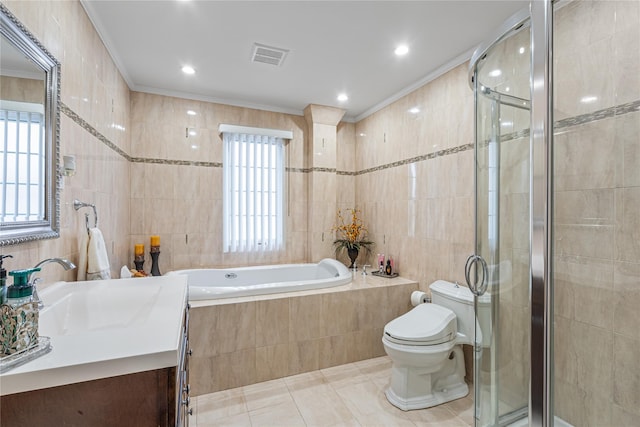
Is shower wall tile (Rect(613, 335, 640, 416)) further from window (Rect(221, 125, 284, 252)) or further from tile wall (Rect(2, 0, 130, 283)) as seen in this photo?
window (Rect(221, 125, 284, 252))

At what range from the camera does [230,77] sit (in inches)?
117

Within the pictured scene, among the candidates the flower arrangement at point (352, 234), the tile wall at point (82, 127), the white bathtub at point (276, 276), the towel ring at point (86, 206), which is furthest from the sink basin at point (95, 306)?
the flower arrangement at point (352, 234)

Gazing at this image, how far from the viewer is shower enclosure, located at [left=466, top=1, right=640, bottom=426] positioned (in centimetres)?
111

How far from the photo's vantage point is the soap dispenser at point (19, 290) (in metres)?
0.70

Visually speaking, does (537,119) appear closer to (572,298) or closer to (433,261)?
(572,298)

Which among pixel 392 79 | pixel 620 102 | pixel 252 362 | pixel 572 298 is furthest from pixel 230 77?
pixel 572 298

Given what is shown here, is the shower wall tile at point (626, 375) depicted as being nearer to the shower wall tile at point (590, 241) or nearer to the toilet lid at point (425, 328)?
the shower wall tile at point (590, 241)

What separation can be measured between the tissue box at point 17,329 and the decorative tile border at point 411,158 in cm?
130

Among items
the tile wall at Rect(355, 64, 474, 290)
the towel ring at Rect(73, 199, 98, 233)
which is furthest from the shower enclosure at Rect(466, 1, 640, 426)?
the towel ring at Rect(73, 199, 98, 233)

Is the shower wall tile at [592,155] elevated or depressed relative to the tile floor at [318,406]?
elevated

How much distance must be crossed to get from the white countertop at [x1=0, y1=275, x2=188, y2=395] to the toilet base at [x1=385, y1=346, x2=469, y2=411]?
1572 millimetres

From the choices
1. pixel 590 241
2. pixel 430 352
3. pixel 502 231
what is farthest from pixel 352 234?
pixel 590 241

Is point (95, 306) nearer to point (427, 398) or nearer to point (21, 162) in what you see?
point (21, 162)

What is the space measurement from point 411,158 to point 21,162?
2.85 metres
